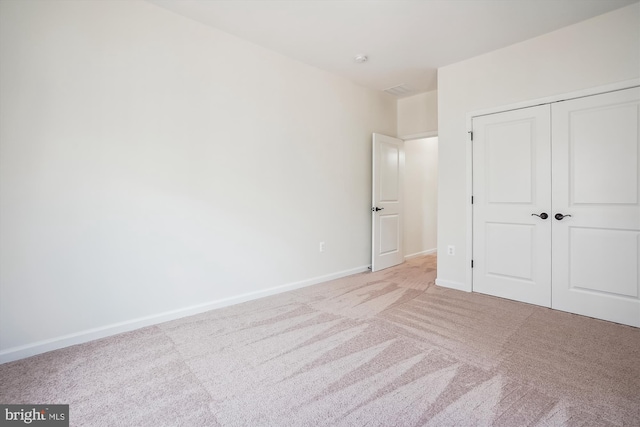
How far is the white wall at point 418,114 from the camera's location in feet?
14.6

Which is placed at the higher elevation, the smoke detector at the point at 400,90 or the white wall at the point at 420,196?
the smoke detector at the point at 400,90

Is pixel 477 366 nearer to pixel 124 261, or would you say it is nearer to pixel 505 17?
pixel 124 261

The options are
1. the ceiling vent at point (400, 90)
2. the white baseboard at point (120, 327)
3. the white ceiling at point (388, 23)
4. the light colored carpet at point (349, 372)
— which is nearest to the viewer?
the light colored carpet at point (349, 372)

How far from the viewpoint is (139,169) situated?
7.97 feet

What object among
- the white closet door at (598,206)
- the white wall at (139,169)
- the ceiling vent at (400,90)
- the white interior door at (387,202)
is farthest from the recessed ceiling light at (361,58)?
Answer: the white closet door at (598,206)

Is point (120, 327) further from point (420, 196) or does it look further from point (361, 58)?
point (420, 196)

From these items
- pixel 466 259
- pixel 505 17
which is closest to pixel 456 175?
pixel 466 259

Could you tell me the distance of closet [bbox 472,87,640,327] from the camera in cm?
255

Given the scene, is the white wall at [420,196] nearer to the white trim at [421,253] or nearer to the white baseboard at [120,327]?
the white trim at [421,253]

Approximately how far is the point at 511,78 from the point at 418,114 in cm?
160

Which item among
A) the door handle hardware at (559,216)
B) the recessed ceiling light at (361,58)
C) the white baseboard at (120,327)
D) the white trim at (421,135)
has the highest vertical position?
the recessed ceiling light at (361,58)

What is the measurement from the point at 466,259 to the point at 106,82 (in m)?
3.96

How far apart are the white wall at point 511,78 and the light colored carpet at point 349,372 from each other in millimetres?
1197

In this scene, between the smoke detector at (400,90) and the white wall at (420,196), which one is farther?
the white wall at (420,196)
